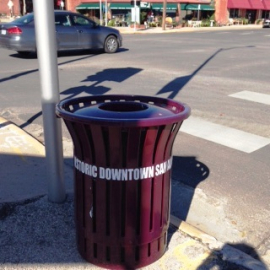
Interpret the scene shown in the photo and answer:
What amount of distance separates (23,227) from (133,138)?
1.52 meters

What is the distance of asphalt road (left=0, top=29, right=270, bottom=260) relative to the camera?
13.3ft

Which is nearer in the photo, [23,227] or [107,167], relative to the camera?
[107,167]

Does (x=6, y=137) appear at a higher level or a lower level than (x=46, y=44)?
lower

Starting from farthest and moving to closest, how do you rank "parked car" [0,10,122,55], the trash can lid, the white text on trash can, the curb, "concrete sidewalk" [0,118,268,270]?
"parked car" [0,10,122,55]
the curb
"concrete sidewalk" [0,118,268,270]
the white text on trash can
the trash can lid

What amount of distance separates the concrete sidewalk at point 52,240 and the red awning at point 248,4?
57201 mm

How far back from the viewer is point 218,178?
483 centimetres

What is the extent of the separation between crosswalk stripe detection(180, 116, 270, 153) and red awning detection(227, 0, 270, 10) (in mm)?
53840

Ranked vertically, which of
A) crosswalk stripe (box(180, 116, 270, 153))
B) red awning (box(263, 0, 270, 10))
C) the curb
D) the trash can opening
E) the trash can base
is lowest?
crosswalk stripe (box(180, 116, 270, 153))

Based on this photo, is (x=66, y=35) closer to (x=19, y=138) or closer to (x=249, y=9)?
(x=19, y=138)

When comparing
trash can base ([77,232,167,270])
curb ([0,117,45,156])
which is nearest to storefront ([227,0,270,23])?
curb ([0,117,45,156])

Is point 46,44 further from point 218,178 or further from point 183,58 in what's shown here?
point 183,58

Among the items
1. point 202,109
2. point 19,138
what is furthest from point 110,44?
point 19,138

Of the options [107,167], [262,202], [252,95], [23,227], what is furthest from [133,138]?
[252,95]

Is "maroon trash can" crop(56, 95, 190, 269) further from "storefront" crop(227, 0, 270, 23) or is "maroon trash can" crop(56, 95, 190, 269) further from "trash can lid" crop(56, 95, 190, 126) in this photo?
"storefront" crop(227, 0, 270, 23)
